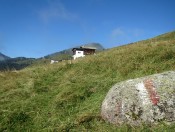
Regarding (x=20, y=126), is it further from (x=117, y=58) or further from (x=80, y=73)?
(x=117, y=58)

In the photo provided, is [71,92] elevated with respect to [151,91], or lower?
lower

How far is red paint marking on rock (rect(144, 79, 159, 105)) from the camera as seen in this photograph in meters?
7.76

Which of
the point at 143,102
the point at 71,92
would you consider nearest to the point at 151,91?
the point at 143,102

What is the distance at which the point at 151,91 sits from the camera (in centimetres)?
798

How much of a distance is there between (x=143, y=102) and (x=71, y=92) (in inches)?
169

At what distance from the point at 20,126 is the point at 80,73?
21.2ft

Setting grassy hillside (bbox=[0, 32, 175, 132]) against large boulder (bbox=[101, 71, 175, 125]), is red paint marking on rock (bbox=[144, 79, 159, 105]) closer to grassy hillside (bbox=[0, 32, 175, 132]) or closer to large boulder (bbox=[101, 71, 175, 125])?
large boulder (bbox=[101, 71, 175, 125])

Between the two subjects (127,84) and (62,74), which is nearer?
(127,84)

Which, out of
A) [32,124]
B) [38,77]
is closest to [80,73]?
[38,77]

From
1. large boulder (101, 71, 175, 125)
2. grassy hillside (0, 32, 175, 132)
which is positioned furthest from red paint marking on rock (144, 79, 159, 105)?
grassy hillside (0, 32, 175, 132)

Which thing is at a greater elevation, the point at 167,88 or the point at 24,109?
the point at 167,88

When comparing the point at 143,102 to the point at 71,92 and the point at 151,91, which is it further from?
the point at 71,92

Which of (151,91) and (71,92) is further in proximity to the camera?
(71,92)

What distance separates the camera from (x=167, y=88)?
7.91m
